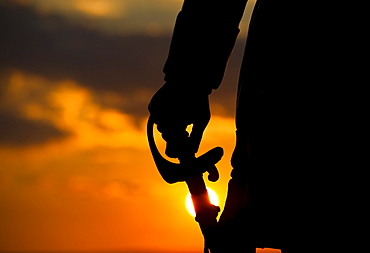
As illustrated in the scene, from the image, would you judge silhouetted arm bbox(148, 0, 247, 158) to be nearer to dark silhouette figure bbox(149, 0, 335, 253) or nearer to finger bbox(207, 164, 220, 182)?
dark silhouette figure bbox(149, 0, 335, 253)

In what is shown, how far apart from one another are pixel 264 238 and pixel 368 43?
989 mm

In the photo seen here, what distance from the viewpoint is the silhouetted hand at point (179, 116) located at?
360 cm

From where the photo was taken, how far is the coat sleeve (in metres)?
3.45

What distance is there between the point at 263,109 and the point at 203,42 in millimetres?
495

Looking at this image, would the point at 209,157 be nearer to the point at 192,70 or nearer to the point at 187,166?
the point at 187,166

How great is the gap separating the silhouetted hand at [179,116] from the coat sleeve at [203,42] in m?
0.04

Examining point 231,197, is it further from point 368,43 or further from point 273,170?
point 368,43

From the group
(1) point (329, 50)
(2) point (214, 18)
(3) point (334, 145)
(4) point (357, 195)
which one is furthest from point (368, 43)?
(2) point (214, 18)

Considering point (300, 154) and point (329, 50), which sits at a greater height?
point (329, 50)

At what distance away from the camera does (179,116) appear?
3.62 m

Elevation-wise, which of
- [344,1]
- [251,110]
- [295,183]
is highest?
[344,1]

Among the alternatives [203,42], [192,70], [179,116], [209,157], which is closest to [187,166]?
[209,157]

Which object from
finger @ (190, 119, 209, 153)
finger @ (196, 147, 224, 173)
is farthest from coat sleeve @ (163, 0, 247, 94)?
finger @ (196, 147, 224, 173)

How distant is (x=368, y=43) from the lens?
292cm
